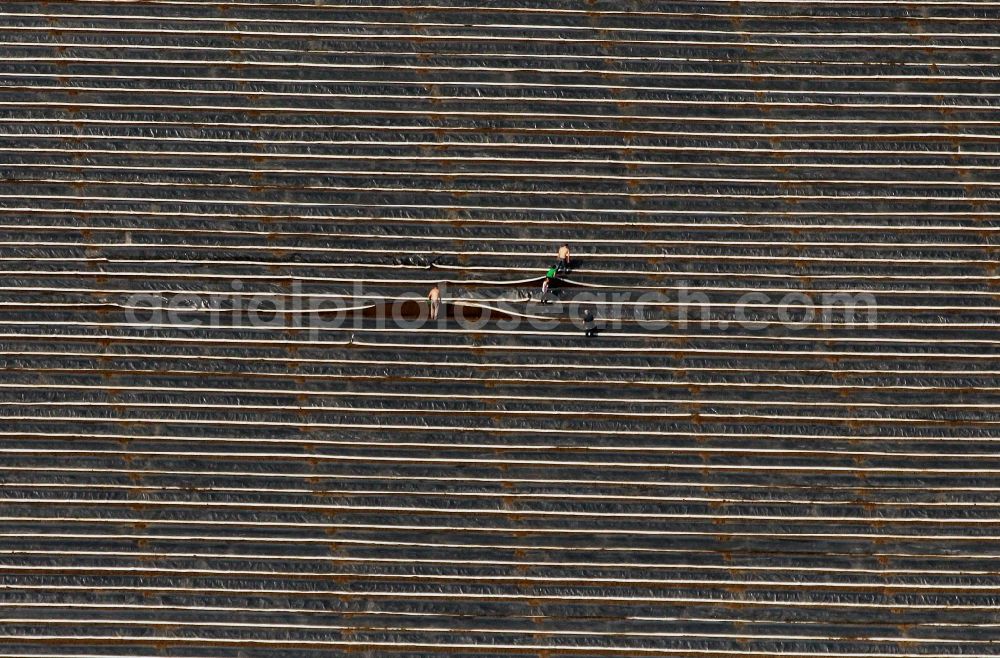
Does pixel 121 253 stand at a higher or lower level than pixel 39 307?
higher

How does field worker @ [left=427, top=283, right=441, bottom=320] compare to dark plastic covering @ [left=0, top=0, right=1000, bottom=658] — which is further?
field worker @ [left=427, top=283, right=441, bottom=320]

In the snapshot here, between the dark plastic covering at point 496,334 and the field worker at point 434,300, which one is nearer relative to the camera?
the dark plastic covering at point 496,334

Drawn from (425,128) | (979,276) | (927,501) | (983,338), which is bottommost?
(927,501)

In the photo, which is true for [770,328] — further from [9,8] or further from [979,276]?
[9,8]

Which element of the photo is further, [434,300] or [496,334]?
[496,334]

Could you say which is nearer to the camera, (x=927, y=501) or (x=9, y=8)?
(x=927, y=501)

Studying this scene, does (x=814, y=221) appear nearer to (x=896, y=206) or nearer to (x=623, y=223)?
(x=896, y=206)

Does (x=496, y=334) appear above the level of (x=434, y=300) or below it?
below

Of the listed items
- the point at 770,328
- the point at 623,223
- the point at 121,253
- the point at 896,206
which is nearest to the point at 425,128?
the point at 623,223
